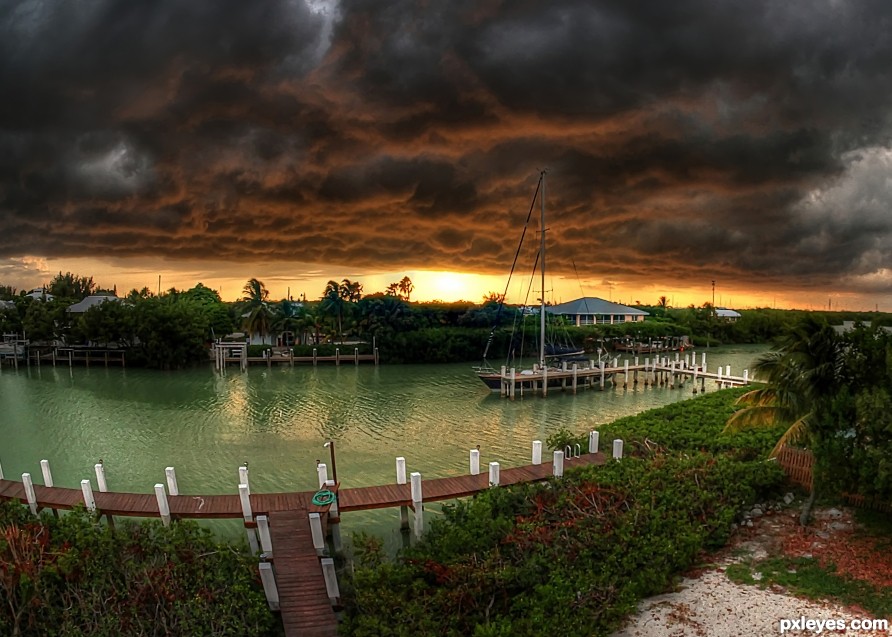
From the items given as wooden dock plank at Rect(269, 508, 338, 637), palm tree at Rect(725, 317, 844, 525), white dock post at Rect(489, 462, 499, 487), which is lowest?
wooden dock plank at Rect(269, 508, 338, 637)

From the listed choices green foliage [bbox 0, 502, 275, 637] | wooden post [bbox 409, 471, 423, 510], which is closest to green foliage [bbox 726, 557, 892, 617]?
wooden post [bbox 409, 471, 423, 510]

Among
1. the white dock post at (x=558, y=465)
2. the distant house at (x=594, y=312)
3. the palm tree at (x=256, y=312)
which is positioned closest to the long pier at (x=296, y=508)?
the white dock post at (x=558, y=465)

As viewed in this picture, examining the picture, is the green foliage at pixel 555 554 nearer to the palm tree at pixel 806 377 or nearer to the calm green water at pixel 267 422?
the palm tree at pixel 806 377

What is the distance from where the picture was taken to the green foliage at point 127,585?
37.6ft

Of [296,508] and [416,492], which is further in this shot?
[416,492]

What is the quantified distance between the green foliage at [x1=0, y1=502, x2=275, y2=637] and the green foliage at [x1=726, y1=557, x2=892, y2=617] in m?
10.2

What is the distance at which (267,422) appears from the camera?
33625 mm

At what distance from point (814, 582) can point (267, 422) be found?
28221 mm

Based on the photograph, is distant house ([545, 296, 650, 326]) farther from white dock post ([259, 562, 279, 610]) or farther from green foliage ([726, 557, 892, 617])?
white dock post ([259, 562, 279, 610])

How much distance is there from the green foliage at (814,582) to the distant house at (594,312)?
3025 inches

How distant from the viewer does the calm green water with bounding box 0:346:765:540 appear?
24062 millimetres

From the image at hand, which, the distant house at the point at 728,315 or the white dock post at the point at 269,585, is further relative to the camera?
the distant house at the point at 728,315

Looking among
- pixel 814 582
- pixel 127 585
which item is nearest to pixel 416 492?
pixel 127 585

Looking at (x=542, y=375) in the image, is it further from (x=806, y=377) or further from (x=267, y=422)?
(x=806, y=377)
